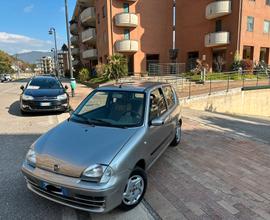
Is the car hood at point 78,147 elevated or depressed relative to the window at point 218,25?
depressed

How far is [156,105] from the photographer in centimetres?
410

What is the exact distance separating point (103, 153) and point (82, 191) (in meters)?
0.50

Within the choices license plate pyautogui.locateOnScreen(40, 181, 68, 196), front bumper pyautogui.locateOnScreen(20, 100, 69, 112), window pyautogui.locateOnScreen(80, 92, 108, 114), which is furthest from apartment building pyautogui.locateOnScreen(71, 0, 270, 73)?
license plate pyautogui.locateOnScreen(40, 181, 68, 196)

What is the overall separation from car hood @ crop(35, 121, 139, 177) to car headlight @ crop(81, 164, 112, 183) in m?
0.05

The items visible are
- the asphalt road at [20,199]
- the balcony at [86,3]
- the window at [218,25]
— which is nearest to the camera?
the asphalt road at [20,199]

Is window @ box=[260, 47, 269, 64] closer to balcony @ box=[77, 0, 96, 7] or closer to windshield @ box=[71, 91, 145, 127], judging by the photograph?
balcony @ box=[77, 0, 96, 7]

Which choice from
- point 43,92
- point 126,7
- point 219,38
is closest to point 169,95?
point 43,92

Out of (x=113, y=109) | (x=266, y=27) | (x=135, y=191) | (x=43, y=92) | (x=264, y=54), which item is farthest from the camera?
(x=264, y=54)

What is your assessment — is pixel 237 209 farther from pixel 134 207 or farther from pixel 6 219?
pixel 6 219

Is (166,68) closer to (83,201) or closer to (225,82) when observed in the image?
(225,82)

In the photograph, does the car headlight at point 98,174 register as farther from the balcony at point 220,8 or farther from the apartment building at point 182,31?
the balcony at point 220,8

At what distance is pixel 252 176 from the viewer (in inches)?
161

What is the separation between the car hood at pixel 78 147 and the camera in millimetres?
2686

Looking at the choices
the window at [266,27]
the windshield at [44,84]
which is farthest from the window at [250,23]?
the windshield at [44,84]
